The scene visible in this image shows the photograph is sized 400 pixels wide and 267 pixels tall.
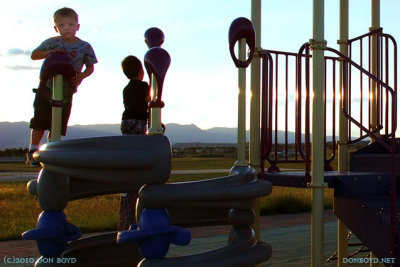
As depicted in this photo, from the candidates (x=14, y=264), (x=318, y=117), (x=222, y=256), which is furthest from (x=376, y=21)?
(x=14, y=264)

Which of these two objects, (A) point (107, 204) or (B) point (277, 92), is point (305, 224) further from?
(B) point (277, 92)

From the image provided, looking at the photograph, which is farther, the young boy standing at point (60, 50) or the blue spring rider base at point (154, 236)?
the young boy standing at point (60, 50)

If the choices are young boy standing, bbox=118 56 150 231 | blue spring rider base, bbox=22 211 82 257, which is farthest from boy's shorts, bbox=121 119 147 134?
blue spring rider base, bbox=22 211 82 257

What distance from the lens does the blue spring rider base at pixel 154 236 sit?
3.18 m

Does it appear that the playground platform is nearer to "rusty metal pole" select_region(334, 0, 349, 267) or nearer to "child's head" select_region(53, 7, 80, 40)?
"rusty metal pole" select_region(334, 0, 349, 267)

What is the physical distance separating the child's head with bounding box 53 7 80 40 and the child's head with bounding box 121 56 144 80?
1106 millimetres

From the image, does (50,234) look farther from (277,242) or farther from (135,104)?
(277,242)

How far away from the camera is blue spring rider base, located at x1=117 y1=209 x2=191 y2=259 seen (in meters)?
3.18

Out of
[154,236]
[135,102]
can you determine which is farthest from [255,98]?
[154,236]

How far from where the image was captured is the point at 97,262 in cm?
444

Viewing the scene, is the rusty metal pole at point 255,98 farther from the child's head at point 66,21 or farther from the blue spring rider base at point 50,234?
the blue spring rider base at point 50,234

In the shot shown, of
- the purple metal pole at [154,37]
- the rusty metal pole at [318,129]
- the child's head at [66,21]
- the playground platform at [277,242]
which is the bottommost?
the playground platform at [277,242]

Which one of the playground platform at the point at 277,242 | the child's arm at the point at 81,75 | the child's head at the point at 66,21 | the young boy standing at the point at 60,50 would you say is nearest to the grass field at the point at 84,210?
the playground platform at the point at 277,242

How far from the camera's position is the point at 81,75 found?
422 centimetres
